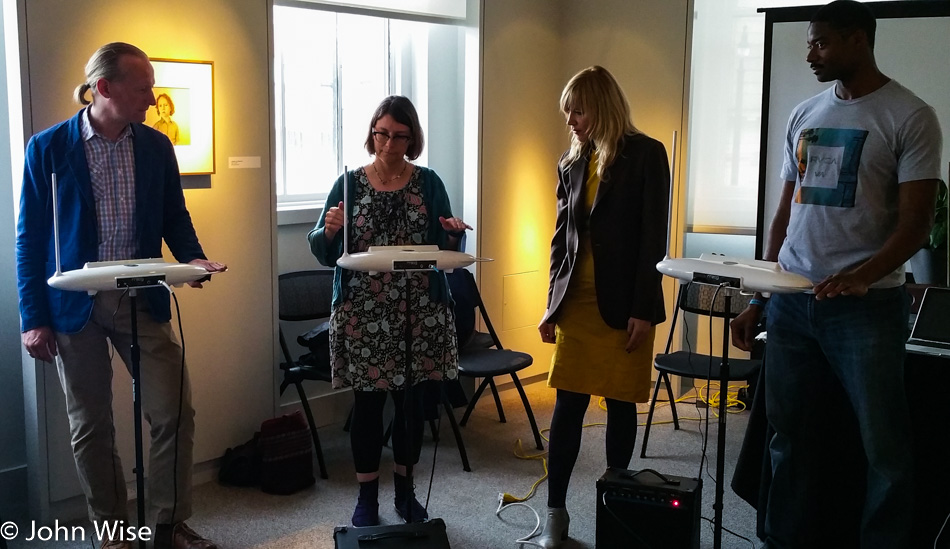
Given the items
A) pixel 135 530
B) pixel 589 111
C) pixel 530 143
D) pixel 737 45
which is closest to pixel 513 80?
pixel 530 143

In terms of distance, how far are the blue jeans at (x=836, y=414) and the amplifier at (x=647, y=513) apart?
0.30m

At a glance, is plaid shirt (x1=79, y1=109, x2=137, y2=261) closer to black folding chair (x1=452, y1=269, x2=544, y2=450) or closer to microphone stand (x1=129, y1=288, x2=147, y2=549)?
Answer: microphone stand (x1=129, y1=288, x2=147, y2=549)

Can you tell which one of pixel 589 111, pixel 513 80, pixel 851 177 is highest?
pixel 513 80

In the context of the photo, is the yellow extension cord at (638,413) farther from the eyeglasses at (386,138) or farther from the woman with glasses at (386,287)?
the eyeglasses at (386,138)

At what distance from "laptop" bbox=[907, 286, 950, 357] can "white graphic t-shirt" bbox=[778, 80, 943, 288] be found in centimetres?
39

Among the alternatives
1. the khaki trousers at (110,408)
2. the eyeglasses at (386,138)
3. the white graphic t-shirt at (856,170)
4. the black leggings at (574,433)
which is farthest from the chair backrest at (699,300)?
the khaki trousers at (110,408)

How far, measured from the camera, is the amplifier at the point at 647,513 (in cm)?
266

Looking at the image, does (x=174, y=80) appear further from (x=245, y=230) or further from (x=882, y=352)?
(x=882, y=352)

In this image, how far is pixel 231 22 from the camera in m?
3.59

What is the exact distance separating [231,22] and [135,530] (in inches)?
79.1

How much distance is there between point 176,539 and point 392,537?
2.77 feet

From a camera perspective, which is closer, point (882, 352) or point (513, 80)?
point (882, 352)

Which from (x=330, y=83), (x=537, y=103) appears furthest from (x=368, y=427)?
(x=537, y=103)

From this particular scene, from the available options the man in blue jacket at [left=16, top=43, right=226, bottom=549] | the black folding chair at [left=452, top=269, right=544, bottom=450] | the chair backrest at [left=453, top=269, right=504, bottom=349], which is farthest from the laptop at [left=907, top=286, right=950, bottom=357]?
the man in blue jacket at [left=16, top=43, right=226, bottom=549]
